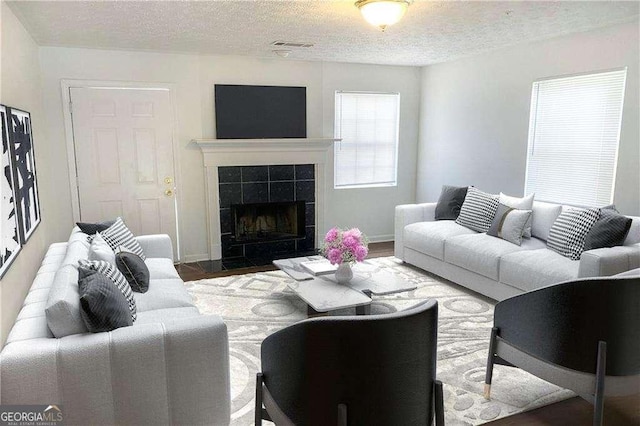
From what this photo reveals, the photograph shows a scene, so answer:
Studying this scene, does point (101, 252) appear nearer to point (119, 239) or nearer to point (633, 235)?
point (119, 239)

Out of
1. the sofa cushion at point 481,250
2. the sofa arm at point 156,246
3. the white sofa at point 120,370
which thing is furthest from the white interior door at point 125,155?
the sofa cushion at point 481,250

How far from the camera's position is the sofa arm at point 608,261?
3279mm

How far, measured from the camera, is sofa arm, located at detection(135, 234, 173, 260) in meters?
4.20

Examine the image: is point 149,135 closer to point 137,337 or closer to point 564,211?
point 137,337

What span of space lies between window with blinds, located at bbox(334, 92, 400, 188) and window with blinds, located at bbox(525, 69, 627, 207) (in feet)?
6.74

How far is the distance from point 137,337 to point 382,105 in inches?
201

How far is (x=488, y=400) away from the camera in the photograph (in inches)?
106

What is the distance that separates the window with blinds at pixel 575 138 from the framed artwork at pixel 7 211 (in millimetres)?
4634

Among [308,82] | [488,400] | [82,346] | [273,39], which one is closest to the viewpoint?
[82,346]

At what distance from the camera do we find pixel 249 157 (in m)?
5.70

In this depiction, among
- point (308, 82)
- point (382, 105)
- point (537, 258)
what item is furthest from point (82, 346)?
point (382, 105)

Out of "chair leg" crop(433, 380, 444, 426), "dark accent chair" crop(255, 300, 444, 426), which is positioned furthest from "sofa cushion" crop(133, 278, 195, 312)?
"chair leg" crop(433, 380, 444, 426)

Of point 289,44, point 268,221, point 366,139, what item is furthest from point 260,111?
point 366,139

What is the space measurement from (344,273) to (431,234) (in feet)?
4.71
